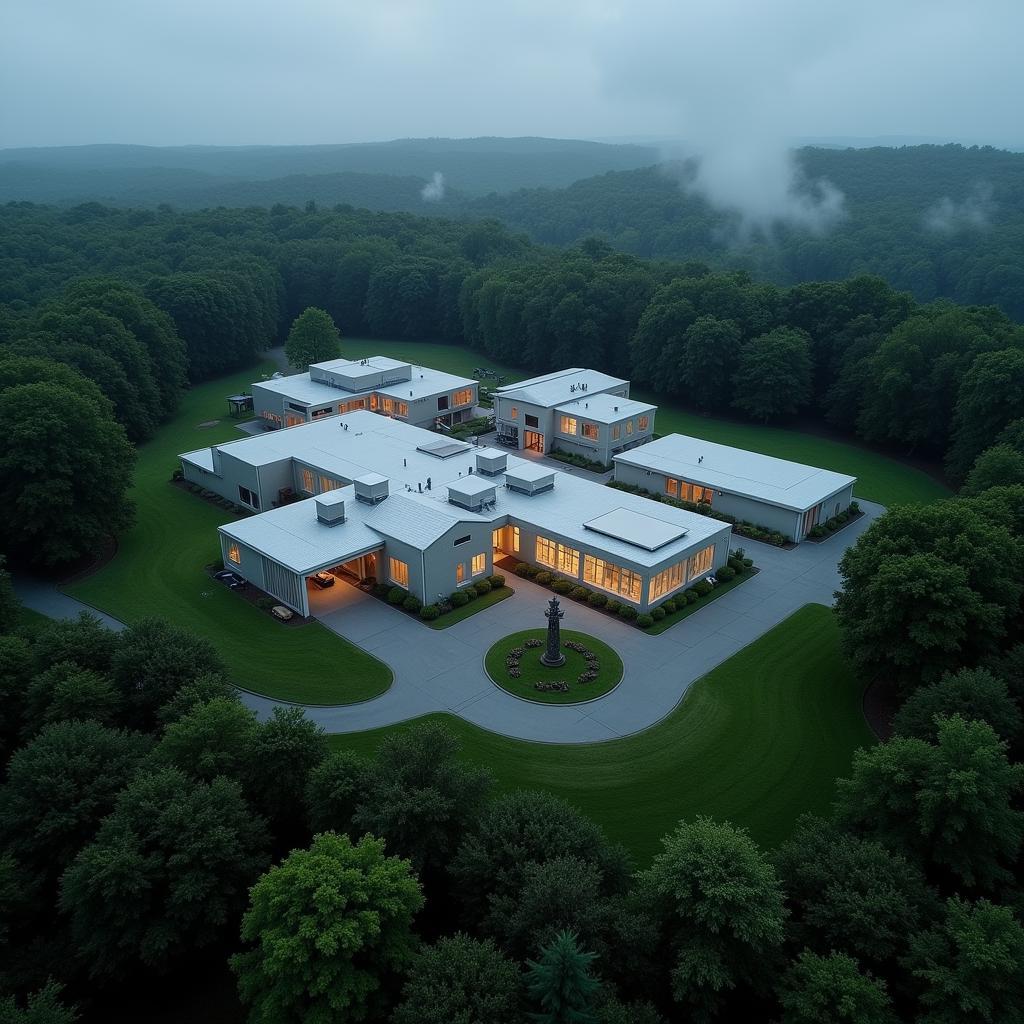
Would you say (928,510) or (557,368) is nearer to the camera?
(928,510)

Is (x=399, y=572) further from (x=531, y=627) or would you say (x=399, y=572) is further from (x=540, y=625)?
(x=540, y=625)

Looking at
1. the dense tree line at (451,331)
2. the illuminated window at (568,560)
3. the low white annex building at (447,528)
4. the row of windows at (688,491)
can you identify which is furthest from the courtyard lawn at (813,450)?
the illuminated window at (568,560)

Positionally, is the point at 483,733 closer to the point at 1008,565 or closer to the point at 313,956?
the point at 313,956

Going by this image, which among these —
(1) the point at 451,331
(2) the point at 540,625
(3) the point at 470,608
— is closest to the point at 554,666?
(2) the point at 540,625

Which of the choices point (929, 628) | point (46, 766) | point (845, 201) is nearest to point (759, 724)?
point (929, 628)

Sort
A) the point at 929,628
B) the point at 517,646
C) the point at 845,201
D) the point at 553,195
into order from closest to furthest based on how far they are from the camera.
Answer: the point at 929,628 < the point at 517,646 < the point at 845,201 < the point at 553,195

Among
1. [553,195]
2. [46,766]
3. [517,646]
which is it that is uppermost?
[553,195]

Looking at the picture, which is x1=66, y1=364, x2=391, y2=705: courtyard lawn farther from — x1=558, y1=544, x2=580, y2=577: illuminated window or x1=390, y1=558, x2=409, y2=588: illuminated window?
x1=558, y1=544, x2=580, y2=577: illuminated window
